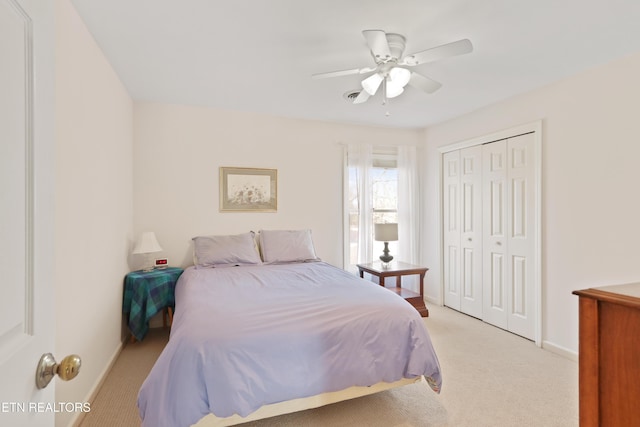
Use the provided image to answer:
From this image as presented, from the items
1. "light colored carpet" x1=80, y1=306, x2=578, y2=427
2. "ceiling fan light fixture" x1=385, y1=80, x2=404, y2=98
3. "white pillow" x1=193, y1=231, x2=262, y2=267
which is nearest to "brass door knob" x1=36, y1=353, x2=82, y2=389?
"light colored carpet" x1=80, y1=306, x2=578, y2=427

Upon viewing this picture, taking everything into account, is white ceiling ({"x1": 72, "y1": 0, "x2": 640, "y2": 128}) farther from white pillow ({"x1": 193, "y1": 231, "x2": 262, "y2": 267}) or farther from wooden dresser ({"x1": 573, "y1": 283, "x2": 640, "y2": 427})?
wooden dresser ({"x1": 573, "y1": 283, "x2": 640, "y2": 427})

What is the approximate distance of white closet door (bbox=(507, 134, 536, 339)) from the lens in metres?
3.12

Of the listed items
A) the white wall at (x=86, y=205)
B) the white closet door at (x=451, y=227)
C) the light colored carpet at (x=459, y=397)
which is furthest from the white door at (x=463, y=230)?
the white wall at (x=86, y=205)

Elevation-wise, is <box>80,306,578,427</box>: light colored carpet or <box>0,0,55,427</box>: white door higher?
<box>0,0,55,427</box>: white door

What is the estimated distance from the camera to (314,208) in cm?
411

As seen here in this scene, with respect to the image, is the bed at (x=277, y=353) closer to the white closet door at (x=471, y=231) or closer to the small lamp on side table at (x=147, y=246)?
the small lamp on side table at (x=147, y=246)

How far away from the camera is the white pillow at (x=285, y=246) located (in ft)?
11.7

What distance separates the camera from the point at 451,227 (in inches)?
163

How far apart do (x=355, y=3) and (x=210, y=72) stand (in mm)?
1451

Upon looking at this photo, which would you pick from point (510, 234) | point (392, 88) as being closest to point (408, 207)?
point (510, 234)

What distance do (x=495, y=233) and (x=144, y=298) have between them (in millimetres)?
3658

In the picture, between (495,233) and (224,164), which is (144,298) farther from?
(495,233)

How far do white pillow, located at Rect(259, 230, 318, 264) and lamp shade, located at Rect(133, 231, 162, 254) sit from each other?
1095 mm

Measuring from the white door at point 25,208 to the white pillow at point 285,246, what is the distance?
281 centimetres
